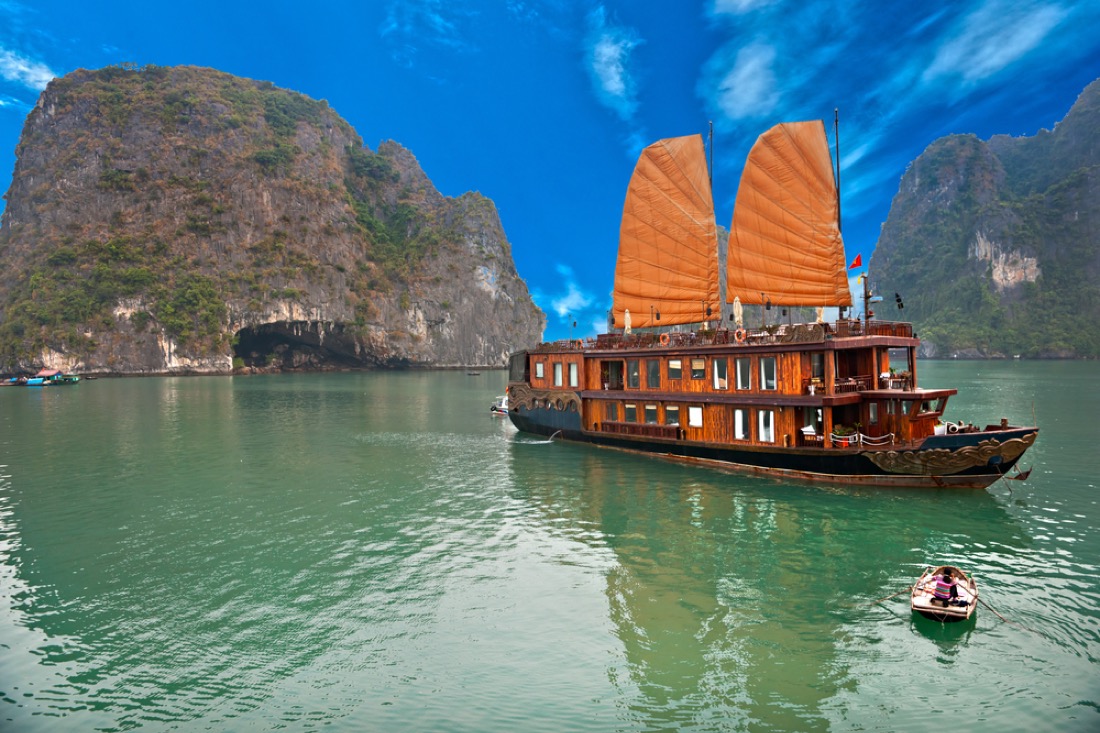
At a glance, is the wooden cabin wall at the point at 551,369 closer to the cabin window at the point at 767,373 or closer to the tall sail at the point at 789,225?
the tall sail at the point at 789,225

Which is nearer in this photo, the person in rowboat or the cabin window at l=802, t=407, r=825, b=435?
the person in rowboat

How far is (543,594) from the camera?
38.9 feet

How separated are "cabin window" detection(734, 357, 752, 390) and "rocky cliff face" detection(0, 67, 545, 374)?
4215 inches

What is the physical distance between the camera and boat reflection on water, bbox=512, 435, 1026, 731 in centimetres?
852

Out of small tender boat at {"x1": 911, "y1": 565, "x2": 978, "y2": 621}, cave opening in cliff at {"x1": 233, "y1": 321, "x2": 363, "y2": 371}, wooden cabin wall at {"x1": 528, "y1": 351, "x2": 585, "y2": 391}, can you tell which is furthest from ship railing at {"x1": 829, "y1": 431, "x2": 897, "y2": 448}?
cave opening in cliff at {"x1": 233, "y1": 321, "x2": 363, "y2": 371}

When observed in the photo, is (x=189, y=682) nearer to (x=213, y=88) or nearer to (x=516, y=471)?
(x=516, y=471)

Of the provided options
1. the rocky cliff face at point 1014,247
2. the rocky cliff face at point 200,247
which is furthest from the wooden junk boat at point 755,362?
the rocky cliff face at point 1014,247

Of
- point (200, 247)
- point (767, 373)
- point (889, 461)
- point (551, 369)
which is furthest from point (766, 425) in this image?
point (200, 247)

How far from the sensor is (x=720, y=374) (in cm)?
2250

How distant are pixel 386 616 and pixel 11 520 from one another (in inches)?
577

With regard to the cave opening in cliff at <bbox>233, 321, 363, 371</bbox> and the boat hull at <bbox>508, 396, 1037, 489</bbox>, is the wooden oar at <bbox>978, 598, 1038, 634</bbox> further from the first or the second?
the cave opening in cliff at <bbox>233, 321, 363, 371</bbox>

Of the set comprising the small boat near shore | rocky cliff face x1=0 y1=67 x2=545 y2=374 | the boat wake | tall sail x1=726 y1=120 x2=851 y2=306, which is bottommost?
the boat wake

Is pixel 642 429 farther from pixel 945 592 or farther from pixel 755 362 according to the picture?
pixel 945 592

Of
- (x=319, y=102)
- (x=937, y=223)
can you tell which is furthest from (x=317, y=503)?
(x=937, y=223)
